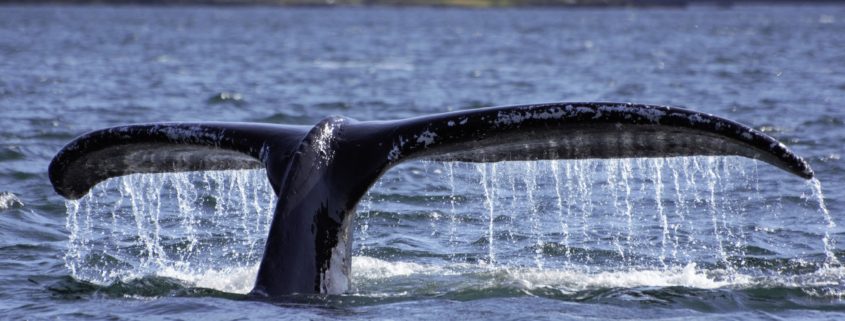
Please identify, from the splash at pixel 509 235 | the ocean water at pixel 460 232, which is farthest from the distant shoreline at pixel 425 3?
the splash at pixel 509 235

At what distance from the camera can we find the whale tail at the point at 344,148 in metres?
6.19

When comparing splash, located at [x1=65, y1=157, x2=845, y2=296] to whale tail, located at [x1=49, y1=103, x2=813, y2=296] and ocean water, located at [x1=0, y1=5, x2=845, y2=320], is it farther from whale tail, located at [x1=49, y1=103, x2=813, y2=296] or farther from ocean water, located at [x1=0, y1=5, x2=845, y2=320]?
whale tail, located at [x1=49, y1=103, x2=813, y2=296]

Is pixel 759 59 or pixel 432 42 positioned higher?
pixel 432 42

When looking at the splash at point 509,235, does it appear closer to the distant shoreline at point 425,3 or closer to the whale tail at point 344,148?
the whale tail at point 344,148

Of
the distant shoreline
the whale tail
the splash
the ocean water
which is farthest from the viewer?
the distant shoreline

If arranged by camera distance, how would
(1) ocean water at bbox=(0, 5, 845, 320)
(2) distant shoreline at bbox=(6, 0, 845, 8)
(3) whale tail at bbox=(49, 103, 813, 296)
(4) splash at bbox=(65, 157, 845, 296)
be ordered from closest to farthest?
(3) whale tail at bbox=(49, 103, 813, 296) → (1) ocean water at bbox=(0, 5, 845, 320) → (4) splash at bbox=(65, 157, 845, 296) → (2) distant shoreline at bbox=(6, 0, 845, 8)

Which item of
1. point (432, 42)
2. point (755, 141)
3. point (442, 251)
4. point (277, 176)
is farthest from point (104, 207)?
point (432, 42)

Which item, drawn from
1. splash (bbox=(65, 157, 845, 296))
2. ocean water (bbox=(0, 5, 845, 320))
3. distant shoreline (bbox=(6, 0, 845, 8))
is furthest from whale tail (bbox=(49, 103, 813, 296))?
distant shoreline (bbox=(6, 0, 845, 8))

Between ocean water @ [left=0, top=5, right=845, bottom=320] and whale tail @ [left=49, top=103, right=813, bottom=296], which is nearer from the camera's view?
whale tail @ [left=49, top=103, right=813, bottom=296]

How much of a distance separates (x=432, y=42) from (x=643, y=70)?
86.5 ft

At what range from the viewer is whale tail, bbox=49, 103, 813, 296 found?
20.3 feet

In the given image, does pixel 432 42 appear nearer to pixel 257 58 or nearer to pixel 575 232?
pixel 257 58

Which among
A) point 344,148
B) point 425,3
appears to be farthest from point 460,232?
point 425,3

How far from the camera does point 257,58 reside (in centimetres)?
4375
